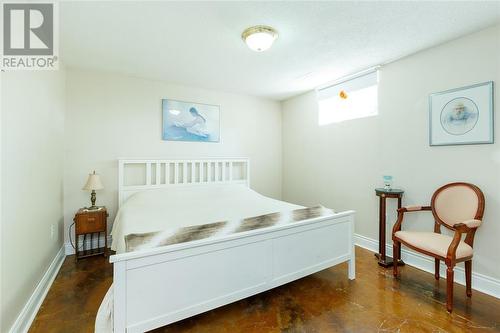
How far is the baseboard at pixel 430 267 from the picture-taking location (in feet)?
6.70

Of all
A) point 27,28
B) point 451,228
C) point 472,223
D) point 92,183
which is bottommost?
point 451,228

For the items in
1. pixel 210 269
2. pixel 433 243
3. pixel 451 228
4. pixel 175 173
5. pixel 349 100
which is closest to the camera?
pixel 210 269

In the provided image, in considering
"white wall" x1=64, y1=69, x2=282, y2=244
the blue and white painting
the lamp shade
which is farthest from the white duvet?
the blue and white painting

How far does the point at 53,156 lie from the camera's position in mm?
2455

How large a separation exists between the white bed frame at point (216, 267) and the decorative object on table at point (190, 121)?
92.7 inches

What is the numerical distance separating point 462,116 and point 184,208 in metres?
3.01

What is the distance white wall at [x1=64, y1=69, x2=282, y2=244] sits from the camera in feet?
9.76

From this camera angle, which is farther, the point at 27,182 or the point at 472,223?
the point at 472,223

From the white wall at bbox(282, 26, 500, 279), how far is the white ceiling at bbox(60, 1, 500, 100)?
245 millimetres

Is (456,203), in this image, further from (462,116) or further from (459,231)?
(462,116)

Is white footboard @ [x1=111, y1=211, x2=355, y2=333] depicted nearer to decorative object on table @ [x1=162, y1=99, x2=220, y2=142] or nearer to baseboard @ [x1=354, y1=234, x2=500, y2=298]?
baseboard @ [x1=354, y1=234, x2=500, y2=298]

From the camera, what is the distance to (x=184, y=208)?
2.62m

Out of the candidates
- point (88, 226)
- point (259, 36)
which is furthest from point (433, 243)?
point (88, 226)

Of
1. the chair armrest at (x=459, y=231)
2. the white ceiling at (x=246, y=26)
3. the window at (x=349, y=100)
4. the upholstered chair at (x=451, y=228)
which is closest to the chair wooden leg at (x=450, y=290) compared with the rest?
the upholstered chair at (x=451, y=228)
